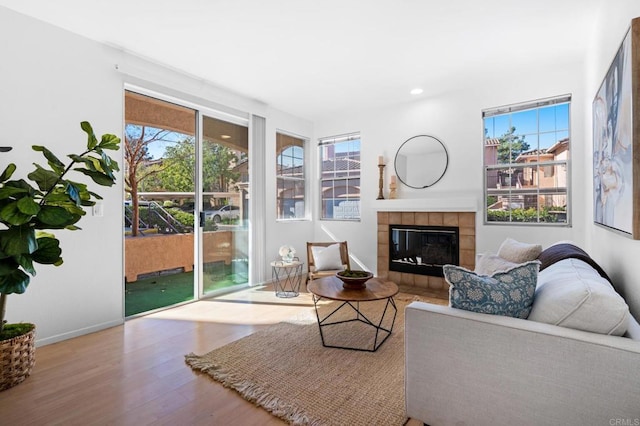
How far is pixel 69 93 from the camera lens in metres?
2.83

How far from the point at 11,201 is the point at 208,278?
98.1 inches

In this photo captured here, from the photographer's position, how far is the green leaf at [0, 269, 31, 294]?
1.79m

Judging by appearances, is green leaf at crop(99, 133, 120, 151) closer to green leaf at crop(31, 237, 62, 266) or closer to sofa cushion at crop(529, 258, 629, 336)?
green leaf at crop(31, 237, 62, 266)

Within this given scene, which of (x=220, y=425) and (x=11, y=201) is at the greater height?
(x=11, y=201)

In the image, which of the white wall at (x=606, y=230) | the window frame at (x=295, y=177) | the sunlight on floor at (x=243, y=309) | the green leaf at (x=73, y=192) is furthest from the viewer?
the window frame at (x=295, y=177)

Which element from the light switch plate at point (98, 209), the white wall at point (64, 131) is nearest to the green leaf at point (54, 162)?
the white wall at point (64, 131)

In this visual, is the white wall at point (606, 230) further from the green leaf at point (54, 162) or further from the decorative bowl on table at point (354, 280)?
the green leaf at point (54, 162)

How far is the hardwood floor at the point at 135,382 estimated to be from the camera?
5.80ft

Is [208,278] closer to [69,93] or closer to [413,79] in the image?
[69,93]

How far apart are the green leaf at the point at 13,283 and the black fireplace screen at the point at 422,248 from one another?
398cm

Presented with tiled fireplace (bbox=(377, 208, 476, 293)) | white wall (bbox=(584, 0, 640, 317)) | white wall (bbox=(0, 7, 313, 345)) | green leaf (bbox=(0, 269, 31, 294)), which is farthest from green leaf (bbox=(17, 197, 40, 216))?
tiled fireplace (bbox=(377, 208, 476, 293))

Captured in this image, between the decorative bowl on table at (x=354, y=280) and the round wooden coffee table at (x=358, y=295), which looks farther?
the decorative bowl on table at (x=354, y=280)

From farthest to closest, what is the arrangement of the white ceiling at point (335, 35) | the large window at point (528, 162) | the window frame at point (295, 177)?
1. the window frame at point (295, 177)
2. the large window at point (528, 162)
3. the white ceiling at point (335, 35)

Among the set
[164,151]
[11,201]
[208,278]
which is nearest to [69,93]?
[164,151]
